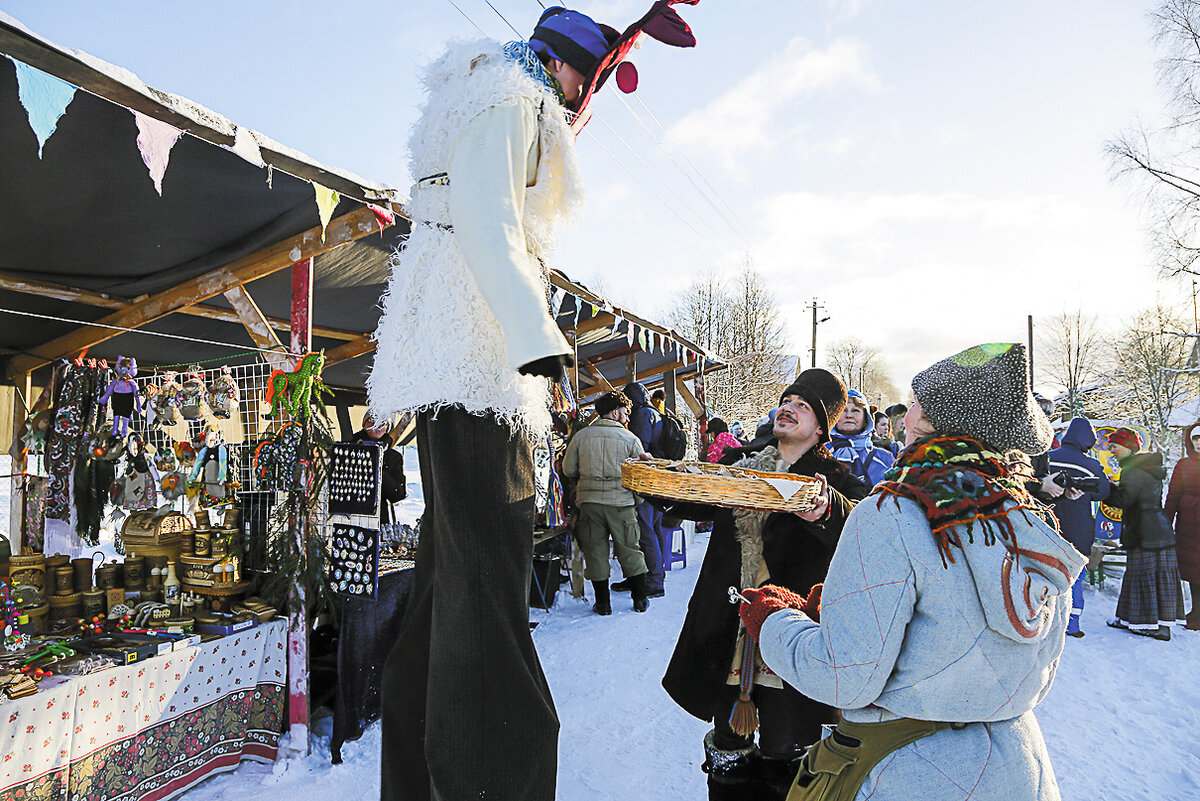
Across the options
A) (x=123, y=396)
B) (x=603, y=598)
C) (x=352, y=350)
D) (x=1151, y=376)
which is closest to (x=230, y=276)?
(x=123, y=396)

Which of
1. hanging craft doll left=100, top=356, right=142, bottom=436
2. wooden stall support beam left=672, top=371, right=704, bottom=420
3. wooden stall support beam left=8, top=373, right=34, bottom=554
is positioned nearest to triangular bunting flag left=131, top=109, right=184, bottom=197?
hanging craft doll left=100, top=356, right=142, bottom=436

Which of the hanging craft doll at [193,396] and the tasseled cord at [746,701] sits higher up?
Answer: the hanging craft doll at [193,396]

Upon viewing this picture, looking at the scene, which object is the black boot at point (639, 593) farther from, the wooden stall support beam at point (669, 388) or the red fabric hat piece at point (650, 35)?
the wooden stall support beam at point (669, 388)

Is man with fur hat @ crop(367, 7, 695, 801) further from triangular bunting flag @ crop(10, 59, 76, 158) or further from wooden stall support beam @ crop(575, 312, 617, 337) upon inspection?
wooden stall support beam @ crop(575, 312, 617, 337)

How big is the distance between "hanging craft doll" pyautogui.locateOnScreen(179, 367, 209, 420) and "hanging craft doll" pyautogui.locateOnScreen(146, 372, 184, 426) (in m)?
0.03

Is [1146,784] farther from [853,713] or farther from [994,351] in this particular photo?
[994,351]

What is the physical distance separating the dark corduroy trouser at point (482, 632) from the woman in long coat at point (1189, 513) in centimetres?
720

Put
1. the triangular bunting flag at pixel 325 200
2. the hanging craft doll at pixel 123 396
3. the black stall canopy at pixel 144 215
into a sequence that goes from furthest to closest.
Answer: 1. the hanging craft doll at pixel 123 396
2. the triangular bunting flag at pixel 325 200
3. the black stall canopy at pixel 144 215

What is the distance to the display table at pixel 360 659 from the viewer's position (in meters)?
3.35

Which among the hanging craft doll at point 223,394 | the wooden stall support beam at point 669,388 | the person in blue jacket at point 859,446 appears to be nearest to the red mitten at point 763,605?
the person in blue jacket at point 859,446

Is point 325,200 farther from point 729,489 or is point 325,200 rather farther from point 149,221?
point 729,489

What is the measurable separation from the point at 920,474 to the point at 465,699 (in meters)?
1.09

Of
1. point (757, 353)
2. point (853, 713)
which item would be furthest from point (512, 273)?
point (757, 353)

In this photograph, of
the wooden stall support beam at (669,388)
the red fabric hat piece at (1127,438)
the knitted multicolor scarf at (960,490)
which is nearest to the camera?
the knitted multicolor scarf at (960,490)
